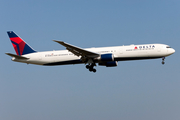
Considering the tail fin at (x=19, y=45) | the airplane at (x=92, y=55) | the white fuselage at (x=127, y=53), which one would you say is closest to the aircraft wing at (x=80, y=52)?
the airplane at (x=92, y=55)

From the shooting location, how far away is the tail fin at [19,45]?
43.8 m

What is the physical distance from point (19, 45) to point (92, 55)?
1354cm

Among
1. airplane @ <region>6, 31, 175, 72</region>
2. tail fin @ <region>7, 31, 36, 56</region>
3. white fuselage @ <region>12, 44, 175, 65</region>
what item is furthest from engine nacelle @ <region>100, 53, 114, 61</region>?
tail fin @ <region>7, 31, 36, 56</region>

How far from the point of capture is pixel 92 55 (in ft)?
127

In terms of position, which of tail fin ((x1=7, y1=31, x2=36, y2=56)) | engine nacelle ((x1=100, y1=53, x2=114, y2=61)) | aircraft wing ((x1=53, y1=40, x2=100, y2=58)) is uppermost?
tail fin ((x1=7, y1=31, x2=36, y2=56))

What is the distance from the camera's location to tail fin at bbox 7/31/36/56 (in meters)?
43.8

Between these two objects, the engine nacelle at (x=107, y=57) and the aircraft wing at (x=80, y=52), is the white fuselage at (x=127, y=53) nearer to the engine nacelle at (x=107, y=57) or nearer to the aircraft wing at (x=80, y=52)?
the engine nacelle at (x=107, y=57)

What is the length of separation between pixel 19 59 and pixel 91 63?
11.4m

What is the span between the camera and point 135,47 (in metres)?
38.4

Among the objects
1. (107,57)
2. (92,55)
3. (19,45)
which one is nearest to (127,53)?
(107,57)

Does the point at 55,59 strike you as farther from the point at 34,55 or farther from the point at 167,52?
the point at 167,52

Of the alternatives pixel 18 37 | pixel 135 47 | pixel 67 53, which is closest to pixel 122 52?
pixel 135 47

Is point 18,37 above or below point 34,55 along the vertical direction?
above

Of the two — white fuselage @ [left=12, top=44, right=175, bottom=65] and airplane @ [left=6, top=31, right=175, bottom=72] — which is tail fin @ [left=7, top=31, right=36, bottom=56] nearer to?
airplane @ [left=6, top=31, right=175, bottom=72]
